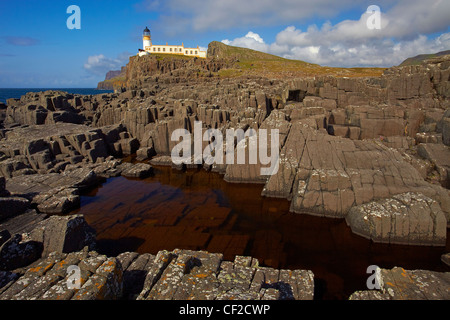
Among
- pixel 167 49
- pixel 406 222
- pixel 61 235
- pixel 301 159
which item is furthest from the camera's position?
pixel 167 49

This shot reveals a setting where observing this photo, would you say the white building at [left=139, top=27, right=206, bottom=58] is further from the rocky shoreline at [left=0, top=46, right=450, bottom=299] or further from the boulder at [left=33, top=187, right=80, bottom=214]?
the boulder at [left=33, top=187, right=80, bottom=214]

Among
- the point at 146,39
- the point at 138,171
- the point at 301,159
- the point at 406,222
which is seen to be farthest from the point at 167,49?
the point at 406,222

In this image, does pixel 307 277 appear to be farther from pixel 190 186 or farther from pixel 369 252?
pixel 190 186

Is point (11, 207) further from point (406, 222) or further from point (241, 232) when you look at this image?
point (406, 222)

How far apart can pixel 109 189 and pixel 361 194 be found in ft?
70.0

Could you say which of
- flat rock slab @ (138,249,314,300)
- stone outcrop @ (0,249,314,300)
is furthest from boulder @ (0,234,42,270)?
flat rock slab @ (138,249,314,300)

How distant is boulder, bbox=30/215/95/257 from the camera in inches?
444

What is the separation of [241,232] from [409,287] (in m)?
9.16

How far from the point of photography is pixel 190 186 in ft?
77.0

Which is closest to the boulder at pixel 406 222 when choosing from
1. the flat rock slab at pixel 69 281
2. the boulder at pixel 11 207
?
the flat rock slab at pixel 69 281

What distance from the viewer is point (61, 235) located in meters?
11.5

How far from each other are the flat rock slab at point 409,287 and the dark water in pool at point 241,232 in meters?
2.74

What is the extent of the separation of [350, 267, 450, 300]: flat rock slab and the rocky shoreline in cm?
11
